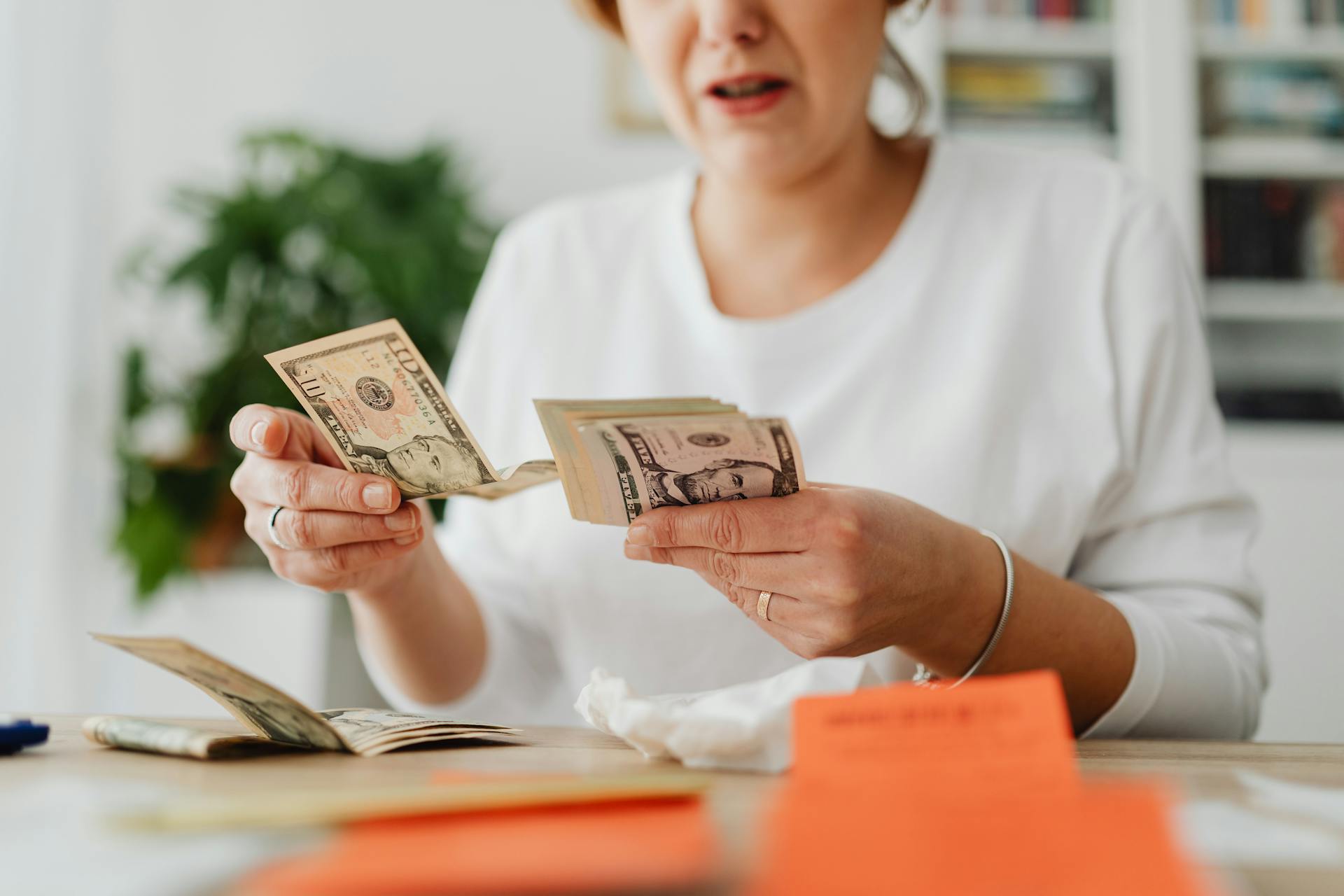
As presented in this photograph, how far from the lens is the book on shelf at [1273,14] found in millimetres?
2816

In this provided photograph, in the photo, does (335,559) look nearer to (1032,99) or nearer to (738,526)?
(738,526)

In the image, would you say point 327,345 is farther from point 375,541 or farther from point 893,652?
point 893,652

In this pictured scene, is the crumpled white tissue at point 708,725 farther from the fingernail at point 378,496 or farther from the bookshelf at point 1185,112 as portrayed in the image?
the bookshelf at point 1185,112

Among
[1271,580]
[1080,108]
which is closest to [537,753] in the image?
[1271,580]

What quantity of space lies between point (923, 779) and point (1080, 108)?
2.77 m

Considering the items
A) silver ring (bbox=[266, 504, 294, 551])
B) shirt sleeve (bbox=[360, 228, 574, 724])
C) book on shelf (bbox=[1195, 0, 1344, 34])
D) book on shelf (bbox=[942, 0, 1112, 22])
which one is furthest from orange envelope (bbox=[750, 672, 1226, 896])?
book on shelf (bbox=[1195, 0, 1344, 34])

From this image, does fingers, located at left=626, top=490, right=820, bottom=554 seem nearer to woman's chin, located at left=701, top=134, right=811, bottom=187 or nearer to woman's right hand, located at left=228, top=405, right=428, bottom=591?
woman's right hand, located at left=228, top=405, right=428, bottom=591

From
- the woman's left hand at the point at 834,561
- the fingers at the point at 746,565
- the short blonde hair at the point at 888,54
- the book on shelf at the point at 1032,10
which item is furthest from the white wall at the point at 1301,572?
the fingers at the point at 746,565

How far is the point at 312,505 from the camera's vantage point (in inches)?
35.0

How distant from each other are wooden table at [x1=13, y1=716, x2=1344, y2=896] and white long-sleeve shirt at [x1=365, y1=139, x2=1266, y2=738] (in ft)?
1.03

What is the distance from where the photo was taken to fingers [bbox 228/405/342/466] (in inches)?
34.8

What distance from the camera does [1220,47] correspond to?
9.25ft

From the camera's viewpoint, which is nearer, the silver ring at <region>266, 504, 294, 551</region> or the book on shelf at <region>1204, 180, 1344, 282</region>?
the silver ring at <region>266, 504, 294, 551</region>

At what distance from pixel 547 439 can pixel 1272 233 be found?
105 inches
